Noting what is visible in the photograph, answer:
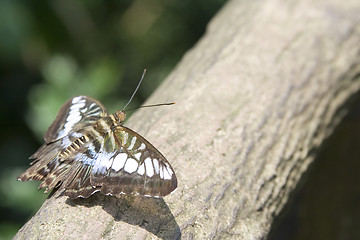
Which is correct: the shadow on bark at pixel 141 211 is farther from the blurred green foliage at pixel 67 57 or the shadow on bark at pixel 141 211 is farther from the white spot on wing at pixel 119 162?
the blurred green foliage at pixel 67 57

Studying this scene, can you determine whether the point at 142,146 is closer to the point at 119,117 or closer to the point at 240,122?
the point at 119,117

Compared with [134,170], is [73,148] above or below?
above

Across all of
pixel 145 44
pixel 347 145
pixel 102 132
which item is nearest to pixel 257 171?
pixel 102 132

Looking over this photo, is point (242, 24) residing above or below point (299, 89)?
above

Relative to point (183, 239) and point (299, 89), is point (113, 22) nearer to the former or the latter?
point (299, 89)

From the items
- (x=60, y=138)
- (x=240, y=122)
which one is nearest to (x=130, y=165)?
(x=60, y=138)

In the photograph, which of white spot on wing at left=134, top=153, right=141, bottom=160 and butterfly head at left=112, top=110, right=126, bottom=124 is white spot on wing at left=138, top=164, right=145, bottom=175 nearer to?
white spot on wing at left=134, top=153, right=141, bottom=160

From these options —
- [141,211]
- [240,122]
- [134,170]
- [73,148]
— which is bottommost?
[240,122]
